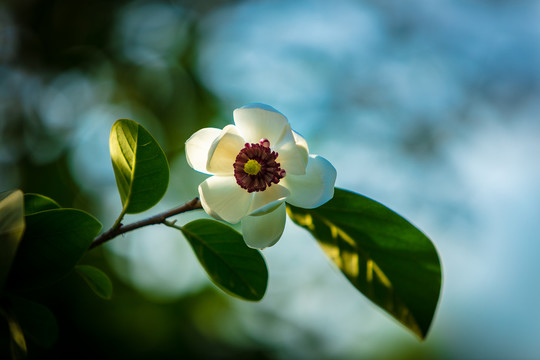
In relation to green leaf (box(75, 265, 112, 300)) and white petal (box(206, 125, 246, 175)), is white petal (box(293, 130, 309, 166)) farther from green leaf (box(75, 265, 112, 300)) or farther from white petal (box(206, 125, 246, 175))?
green leaf (box(75, 265, 112, 300))

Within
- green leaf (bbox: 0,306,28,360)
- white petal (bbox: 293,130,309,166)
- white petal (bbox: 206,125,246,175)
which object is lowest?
green leaf (bbox: 0,306,28,360)

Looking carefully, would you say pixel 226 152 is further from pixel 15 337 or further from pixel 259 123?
pixel 15 337

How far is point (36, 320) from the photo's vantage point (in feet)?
2.43

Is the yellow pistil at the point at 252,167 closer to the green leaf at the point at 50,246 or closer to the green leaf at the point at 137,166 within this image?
the green leaf at the point at 137,166

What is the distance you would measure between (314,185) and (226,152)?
0.17 meters

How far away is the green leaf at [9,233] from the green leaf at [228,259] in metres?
0.32

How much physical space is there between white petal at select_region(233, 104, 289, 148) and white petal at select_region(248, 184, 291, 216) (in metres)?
0.08

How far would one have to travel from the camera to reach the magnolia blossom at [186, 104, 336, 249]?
68cm

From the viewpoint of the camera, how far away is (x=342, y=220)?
754 mm

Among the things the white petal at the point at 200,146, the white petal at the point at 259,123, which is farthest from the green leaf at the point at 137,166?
the white petal at the point at 259,123

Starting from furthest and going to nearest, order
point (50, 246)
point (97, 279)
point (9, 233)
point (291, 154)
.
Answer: point (97, 279), point (291, 154), point (50, 246), point (9, 233)

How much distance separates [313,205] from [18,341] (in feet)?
1.64

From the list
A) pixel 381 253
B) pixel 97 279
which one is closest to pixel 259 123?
pixel 381 253

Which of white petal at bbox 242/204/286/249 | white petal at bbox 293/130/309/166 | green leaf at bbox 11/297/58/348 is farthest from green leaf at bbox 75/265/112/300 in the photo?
white petal at bbox 293/130/309/166
